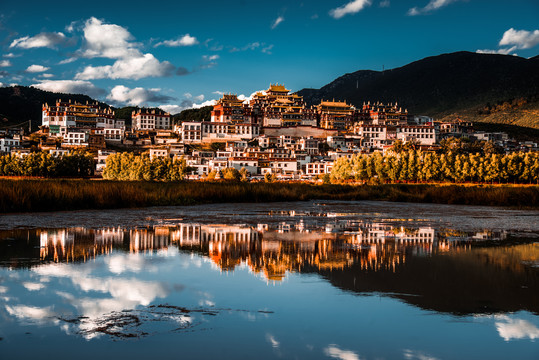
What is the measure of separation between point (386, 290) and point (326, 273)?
4.75 feet

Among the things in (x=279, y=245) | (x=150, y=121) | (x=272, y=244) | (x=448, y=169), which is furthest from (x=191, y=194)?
(x=150, y=121)

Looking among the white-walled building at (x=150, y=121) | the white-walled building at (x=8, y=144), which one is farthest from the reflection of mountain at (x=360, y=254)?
the white-walled building at (x=150, y=121)

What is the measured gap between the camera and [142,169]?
268 feet

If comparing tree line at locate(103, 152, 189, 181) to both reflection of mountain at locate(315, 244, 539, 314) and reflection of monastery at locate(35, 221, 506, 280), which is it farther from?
reflection of mountain at locate(315, 244, 539, 314)

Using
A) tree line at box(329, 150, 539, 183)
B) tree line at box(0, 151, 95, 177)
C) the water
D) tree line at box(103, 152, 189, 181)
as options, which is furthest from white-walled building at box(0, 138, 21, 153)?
the water

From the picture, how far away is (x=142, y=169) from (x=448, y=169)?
5040cm

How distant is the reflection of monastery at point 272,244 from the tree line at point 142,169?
63.6 meters

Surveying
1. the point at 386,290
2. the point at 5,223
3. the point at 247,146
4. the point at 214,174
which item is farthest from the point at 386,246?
the point at 247,146

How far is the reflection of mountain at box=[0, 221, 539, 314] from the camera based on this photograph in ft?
27.3

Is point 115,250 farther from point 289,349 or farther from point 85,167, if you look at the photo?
point 85,167

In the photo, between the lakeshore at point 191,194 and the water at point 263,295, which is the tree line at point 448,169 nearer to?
the lakeshore at point 191,194

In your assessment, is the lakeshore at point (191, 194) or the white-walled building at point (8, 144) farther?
the white-walled building at point (8, 144)

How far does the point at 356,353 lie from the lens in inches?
222

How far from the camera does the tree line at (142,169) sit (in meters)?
80.2
